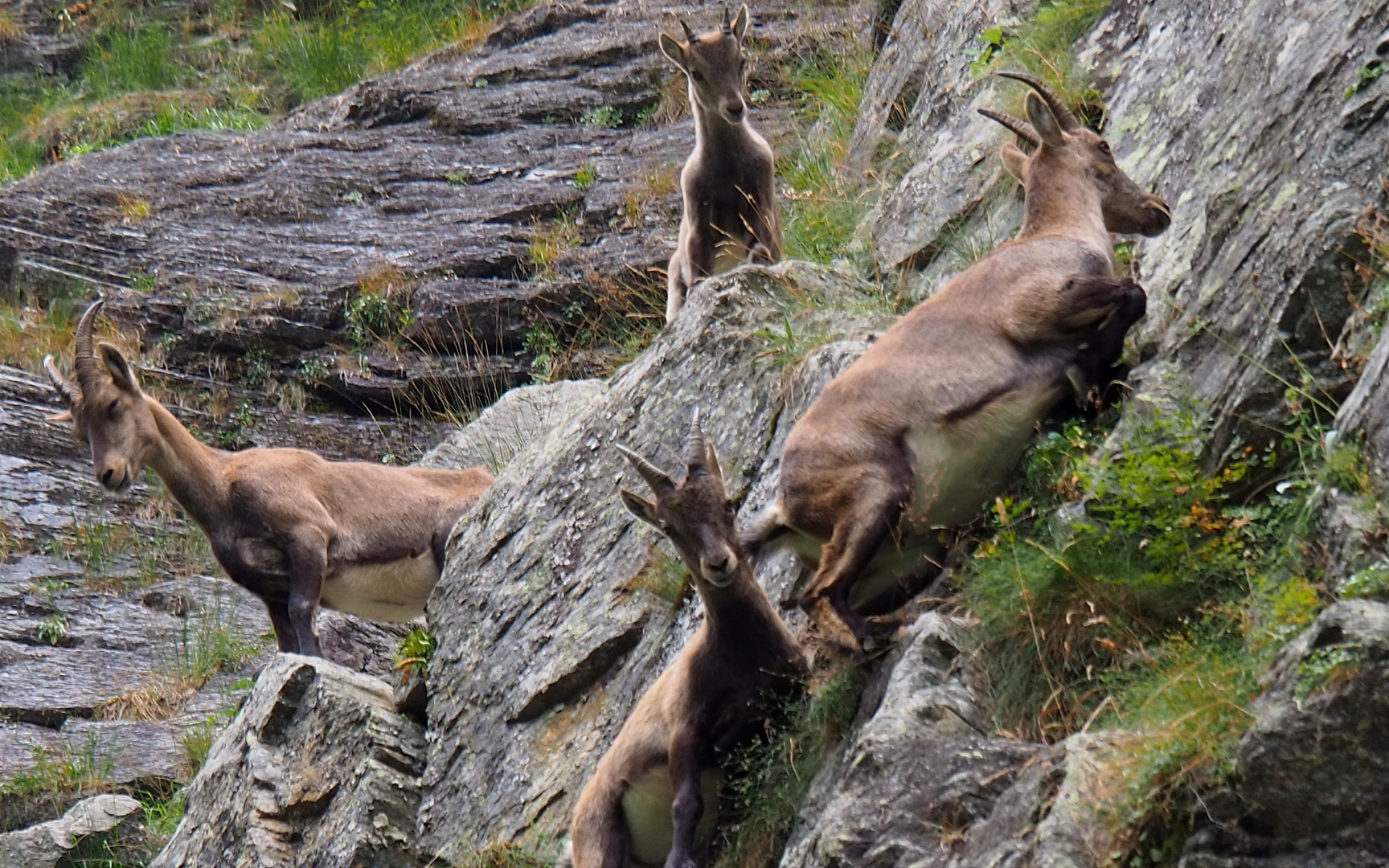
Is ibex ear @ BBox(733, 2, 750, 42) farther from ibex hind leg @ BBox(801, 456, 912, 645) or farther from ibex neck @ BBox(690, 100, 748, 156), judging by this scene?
ibex hind leg @ BBox(801, 456, 912, 645)

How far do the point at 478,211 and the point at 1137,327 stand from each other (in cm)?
1156

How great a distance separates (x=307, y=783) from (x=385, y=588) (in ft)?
10.4

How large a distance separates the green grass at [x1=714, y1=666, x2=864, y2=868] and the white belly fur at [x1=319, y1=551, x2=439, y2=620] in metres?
5.35

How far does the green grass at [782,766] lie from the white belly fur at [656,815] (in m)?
0.08

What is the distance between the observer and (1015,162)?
713 centimetres

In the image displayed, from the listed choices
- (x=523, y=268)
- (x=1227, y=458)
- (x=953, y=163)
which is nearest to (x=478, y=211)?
(x=523, y=268)

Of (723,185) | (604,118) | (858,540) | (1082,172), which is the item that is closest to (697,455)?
(858,540)

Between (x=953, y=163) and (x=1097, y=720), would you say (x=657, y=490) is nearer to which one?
(x=1097, y=720)

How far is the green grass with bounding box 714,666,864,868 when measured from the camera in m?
5.54

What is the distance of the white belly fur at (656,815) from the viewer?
5.90 meters

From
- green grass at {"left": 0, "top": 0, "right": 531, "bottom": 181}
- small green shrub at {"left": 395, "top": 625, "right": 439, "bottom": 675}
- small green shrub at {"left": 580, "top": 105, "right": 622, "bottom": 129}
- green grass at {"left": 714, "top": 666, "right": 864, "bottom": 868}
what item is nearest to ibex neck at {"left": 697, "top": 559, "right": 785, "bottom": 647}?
green grass at {"left": 714, "top": 666, "right": 864, "bottom": 868}

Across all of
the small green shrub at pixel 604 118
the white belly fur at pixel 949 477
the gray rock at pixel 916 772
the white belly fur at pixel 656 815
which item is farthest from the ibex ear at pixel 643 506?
the small green shrub at pixel 604 118

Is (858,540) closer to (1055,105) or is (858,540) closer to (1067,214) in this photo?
(1067,214)

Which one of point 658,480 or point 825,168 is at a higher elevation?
point 658,480
